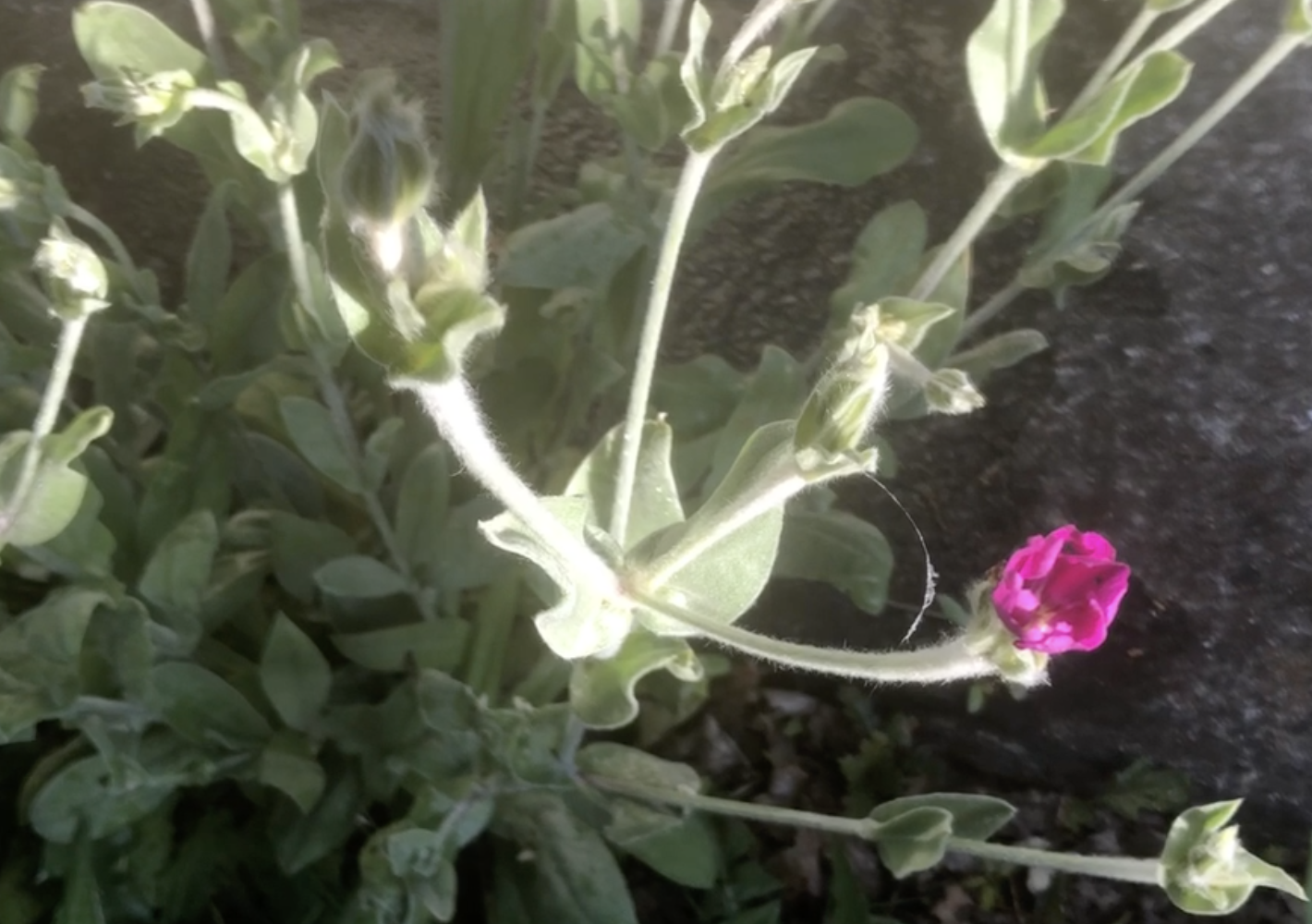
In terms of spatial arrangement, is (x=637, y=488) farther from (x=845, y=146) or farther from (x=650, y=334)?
(x=845, y=146)

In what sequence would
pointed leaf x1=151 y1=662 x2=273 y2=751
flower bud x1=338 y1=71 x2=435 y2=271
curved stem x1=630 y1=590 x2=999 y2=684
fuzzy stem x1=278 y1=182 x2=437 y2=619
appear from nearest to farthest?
flower bud x1=338 y1=71 x2=435 y2=271, curved stem x1=630 y1=590 x2=999 y2=684, fuzzy stem x1=278 y1=182 x2=437 y2=619, pointed leaf x1=151 y1=662 x2=273 y2=751

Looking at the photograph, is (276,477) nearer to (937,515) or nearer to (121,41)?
(121,41)

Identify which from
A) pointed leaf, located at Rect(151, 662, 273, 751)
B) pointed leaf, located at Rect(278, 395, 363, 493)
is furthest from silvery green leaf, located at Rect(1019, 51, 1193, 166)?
pointed leaf, located at Rect(151, 662, 273, 751)

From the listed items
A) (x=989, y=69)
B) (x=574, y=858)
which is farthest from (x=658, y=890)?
(x=989, y=69)

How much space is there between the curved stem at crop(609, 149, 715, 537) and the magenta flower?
137 millimetres

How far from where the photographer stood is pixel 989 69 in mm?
450

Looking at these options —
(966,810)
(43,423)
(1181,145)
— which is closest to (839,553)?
(966,810)

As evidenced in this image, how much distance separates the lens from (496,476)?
35cm

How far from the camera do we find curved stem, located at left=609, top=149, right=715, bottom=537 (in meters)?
0.40

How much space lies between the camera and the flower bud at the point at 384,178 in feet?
0.92

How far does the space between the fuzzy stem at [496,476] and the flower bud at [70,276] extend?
0.42ft

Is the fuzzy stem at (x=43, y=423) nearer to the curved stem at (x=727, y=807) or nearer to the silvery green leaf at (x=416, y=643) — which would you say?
the silvery green leaf at (x=416, y=643)

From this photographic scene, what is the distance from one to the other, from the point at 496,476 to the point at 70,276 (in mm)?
170

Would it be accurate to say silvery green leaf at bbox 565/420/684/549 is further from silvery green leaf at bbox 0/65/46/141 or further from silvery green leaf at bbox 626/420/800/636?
silvery green leaf at bbox 0/65/46/141
